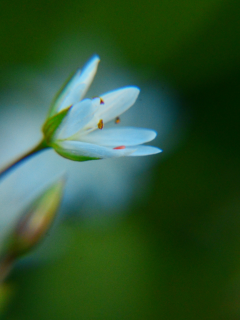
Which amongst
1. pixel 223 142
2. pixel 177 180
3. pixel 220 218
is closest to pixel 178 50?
pixel 223 142

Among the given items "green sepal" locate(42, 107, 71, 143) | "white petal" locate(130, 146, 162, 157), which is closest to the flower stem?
"green sepal" locate(42, 107, 71, 143)

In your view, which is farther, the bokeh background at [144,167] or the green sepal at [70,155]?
the bokeh background at [144,167]

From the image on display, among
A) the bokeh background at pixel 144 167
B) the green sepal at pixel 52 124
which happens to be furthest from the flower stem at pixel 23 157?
the bokeh background at pixel 144 167

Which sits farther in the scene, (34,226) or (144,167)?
(144,167)

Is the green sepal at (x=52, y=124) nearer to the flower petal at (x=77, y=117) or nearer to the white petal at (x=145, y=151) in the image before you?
the flower petal at (x=77, y=117)

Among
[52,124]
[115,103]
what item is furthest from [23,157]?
[115,103]

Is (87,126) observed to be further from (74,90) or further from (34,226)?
(34,226)

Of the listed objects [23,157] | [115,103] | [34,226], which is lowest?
[34,226]

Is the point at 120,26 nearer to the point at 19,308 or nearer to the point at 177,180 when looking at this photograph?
the point at 177,180
